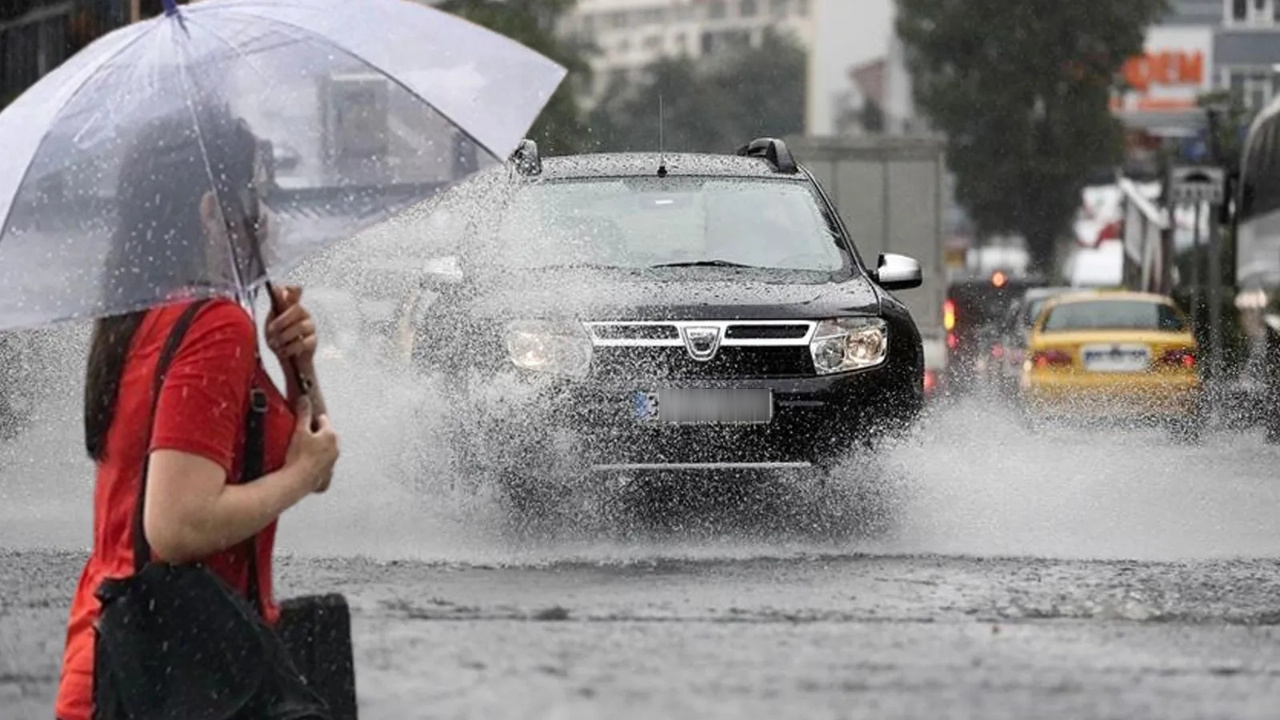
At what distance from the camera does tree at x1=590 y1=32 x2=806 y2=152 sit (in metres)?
119

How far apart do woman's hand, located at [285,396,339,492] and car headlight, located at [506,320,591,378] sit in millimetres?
7012

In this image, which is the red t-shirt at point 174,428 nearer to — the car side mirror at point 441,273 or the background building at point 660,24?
the car side mirror at point 441,273

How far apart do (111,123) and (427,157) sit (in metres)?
0.64

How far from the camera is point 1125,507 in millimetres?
12828

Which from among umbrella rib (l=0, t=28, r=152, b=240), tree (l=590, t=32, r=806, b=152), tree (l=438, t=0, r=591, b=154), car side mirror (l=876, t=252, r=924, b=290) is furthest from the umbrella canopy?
tree (l=590, t=32, r=806, b=152)

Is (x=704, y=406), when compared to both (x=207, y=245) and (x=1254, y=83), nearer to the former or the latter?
(x=207, y=245)

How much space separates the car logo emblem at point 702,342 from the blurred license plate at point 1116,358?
14956mm

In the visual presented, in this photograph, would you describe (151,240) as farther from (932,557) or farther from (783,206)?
(783,206)

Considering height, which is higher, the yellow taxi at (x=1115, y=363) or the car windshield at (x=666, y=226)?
the car windshield at (x=666, y=226)

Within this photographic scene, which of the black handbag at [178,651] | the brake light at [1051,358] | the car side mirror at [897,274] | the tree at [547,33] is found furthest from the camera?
the tree at [547,33]

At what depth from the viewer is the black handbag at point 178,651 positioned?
3.88m

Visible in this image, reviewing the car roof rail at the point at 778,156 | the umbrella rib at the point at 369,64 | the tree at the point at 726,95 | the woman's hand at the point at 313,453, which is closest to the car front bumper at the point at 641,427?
the car roof rail at the point at 778,156

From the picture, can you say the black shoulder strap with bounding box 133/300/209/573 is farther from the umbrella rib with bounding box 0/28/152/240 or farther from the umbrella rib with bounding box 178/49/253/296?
the umbrella rib with bounding box 0/28/152/240

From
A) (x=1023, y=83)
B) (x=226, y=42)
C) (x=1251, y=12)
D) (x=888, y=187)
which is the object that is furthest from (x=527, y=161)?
(x=1251, y=12)
